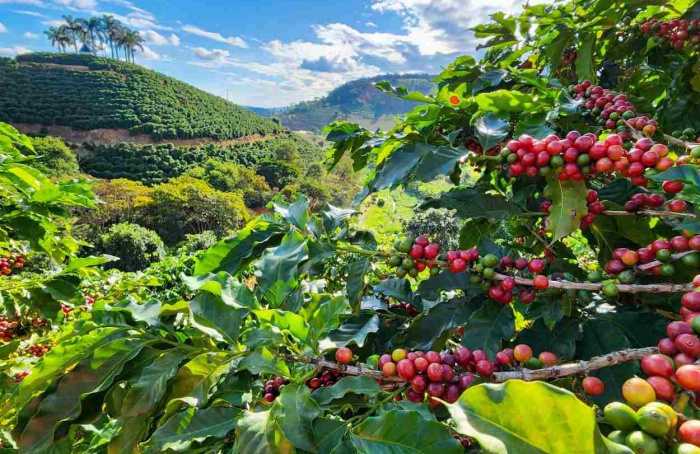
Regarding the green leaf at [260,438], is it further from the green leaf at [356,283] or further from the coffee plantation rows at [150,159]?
the coffee plantation rows at [150,159]

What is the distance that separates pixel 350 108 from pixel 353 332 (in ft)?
533

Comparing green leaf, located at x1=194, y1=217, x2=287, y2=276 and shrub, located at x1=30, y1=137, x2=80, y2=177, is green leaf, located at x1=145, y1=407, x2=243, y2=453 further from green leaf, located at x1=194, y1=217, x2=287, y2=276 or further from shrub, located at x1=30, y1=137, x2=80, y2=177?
shrub, located at x1=30, y1=137, x2=80, y2=177

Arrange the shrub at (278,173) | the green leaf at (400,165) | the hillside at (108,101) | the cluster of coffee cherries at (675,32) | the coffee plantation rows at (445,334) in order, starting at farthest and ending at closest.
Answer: the hillside at (108,101)
the shrub at (278,173)
the cluster of coffee cherries at (675,32)
the green leaf at (400,165)
the coffee plantation rows at (445,334)

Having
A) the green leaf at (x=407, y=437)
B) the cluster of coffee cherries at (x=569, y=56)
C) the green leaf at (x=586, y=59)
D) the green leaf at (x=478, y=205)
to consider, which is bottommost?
the green leaf at (x=407, y=437)

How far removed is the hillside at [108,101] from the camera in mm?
45344

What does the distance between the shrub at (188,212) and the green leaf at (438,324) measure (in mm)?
28106

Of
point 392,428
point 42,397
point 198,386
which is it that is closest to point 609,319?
point 392,428

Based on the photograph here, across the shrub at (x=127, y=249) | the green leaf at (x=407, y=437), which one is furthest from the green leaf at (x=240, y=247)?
the shrub at (x=127, y=249)

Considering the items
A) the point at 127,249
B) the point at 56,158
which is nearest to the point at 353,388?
the point at 127,249

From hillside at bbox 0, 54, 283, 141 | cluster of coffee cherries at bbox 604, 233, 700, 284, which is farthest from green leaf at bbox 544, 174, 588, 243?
hillside at bbox 0, 54, 283, 141

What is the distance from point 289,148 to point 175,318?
2041 inches

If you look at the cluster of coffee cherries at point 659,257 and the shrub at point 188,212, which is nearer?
the cluster of coffee cherries at point 659,257

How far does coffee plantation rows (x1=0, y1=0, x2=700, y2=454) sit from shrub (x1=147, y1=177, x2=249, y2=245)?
27900mm

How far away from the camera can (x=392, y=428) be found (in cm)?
61
